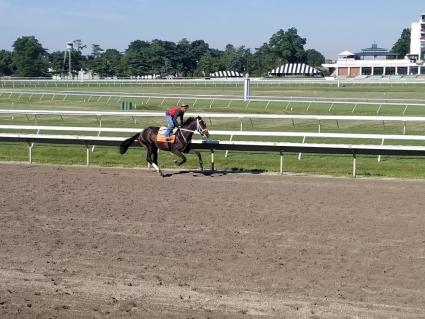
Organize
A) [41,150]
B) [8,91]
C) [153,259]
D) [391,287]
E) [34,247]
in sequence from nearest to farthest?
[391,287] < [153,259] < [34,247] < [41,150] < [8,91]

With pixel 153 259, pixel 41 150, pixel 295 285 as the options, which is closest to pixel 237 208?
pixel 153 259

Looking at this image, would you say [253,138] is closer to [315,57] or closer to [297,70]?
[297,70]

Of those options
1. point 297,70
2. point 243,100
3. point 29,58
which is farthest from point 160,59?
point 243,100

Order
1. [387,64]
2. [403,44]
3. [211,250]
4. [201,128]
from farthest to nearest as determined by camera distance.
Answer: [403,44], [387,64], [201,128], [211,250]

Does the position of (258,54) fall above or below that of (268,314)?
above

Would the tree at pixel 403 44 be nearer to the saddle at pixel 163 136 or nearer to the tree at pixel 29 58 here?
the tree at pixel 29 58

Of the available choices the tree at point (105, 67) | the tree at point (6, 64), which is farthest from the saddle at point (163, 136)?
the tree at point (6, 64)

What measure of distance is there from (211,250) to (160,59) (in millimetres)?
114645

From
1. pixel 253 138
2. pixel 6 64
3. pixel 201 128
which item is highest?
pixel 6 64

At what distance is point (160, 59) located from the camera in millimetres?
120875

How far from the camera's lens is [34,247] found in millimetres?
8156

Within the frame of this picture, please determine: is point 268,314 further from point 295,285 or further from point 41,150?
point 41,150

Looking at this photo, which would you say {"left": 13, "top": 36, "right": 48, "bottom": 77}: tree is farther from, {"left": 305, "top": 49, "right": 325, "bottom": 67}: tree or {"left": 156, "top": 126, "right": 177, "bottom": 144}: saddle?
{"left": 156, "top": 126, "right": 177, "bottom": 144}: saddle

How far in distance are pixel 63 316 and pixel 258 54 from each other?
13854 cm
